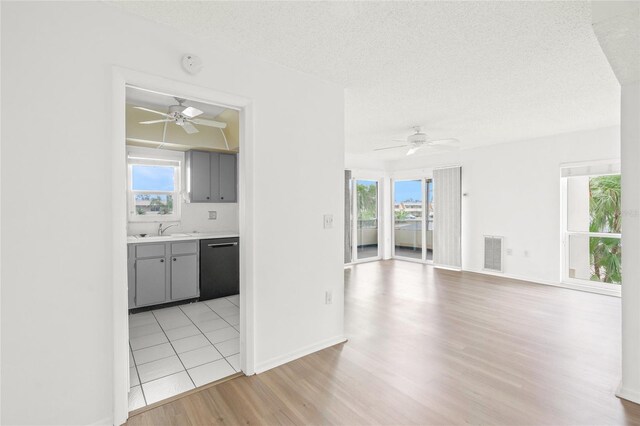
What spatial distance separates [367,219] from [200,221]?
423 cm

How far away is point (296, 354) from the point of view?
2.80 metres

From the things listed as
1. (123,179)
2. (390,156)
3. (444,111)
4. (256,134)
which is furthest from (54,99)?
(390,156)

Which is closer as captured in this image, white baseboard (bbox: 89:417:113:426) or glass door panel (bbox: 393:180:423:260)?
white baseboard (bbox: 89:417:113:426)

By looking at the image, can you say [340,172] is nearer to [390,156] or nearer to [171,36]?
[171,36]

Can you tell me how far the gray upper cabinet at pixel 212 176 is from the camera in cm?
481

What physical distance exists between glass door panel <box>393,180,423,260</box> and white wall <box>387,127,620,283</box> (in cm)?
126

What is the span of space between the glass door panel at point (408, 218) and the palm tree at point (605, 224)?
3.29 metres

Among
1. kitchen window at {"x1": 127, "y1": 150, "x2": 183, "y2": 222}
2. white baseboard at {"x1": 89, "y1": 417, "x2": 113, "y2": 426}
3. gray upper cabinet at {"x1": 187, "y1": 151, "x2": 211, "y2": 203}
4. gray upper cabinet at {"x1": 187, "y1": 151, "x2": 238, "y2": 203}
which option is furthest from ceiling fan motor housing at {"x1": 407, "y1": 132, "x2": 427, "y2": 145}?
white baseboard at {"x1": 89, "y1": 417, "x2": 113, "y2": 426}

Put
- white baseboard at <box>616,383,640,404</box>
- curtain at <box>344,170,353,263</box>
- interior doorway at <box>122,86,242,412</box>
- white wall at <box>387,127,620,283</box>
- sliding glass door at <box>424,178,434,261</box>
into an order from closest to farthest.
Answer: white baseboard at <box>616,383,640,404</box>, interior doorway at <box>122,86,242,412</box>, white wall at <box>387,127,620,283</box>, curtain at <box>344,170,353,263</box>, sliding glass door at <box>424,178,434,261</box>

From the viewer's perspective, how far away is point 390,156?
7496mm

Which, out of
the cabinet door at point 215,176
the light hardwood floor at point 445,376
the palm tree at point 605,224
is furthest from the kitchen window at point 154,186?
the palm tree at point 605,224

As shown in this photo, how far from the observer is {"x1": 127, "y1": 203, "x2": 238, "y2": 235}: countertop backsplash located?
471 cm

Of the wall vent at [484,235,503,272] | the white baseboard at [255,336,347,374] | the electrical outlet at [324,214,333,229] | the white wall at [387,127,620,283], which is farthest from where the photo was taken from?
the wall vent at [484,235,503,272]

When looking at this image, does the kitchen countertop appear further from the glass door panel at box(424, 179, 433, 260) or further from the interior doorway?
the glass door panel at box(424, 179, 433, 260)
